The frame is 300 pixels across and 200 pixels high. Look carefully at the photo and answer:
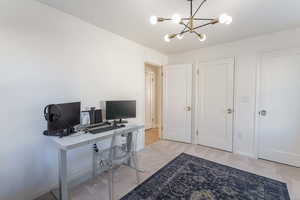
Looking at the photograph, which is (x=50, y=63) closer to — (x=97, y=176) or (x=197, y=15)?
(x=97, y=176)

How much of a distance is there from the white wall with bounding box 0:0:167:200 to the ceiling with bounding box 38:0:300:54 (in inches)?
10.5

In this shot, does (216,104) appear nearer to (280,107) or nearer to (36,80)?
(280,107)

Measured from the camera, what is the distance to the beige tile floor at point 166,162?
1.97 metres

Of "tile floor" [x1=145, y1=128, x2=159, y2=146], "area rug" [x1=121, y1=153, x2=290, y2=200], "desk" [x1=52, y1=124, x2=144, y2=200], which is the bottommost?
"area rug" [x1=121, y1=153, x2=290, y2=200]

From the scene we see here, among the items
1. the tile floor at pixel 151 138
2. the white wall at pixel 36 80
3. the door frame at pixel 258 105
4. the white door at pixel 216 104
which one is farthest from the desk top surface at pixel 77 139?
the door frame at pixel 258 105

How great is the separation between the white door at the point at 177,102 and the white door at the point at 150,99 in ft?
4.02

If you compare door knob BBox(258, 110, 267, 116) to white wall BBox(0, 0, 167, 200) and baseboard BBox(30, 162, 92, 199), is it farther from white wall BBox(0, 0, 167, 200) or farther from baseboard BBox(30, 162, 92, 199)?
baseboard BBox(30, 162, 92, 199)

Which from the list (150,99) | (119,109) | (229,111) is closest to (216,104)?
(229,111)

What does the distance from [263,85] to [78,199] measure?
357 centimetres

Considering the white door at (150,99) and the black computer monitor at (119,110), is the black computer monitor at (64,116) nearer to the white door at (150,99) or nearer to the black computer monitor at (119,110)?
the black computer monitor at (119,110)

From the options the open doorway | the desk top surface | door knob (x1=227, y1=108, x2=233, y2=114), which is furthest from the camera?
the open doorway

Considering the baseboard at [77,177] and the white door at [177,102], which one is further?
the white door at [177,102]

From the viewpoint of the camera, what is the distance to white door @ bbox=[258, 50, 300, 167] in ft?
8.51

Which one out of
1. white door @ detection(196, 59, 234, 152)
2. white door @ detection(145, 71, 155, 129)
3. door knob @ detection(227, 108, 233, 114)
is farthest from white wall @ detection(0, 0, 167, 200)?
white door @ detection(145, 71, 155, 129)
